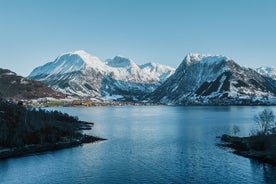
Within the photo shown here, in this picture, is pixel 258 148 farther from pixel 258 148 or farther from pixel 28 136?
pixel 28 136

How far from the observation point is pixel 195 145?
158m

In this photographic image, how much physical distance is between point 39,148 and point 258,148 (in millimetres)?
87994

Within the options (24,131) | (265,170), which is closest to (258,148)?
(265,170)

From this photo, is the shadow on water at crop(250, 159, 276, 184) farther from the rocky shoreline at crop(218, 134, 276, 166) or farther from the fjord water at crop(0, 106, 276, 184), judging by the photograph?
the rocky shoreline at crop(218, 134, 276, 166)

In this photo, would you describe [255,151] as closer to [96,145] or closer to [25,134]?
[96,145]

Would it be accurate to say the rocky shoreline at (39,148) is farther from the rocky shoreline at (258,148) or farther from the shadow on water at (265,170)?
the shadow on water at (265,170)

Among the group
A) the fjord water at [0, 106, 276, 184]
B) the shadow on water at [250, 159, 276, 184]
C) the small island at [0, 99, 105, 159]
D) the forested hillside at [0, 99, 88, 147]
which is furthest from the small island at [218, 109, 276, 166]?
the forested hillside at [0, 99, 88, 147]

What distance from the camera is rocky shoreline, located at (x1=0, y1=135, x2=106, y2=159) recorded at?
135 m

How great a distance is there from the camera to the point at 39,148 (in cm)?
14800

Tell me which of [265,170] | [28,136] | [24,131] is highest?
[24,131]

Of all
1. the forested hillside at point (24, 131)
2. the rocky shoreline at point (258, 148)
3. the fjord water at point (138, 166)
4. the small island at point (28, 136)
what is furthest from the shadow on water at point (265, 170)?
the forested hillside at point (24, 131)

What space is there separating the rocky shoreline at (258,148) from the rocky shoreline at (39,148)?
64.2 meters

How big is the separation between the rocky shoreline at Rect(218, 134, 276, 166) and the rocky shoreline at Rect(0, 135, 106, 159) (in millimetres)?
64211

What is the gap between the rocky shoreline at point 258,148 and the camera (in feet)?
408
